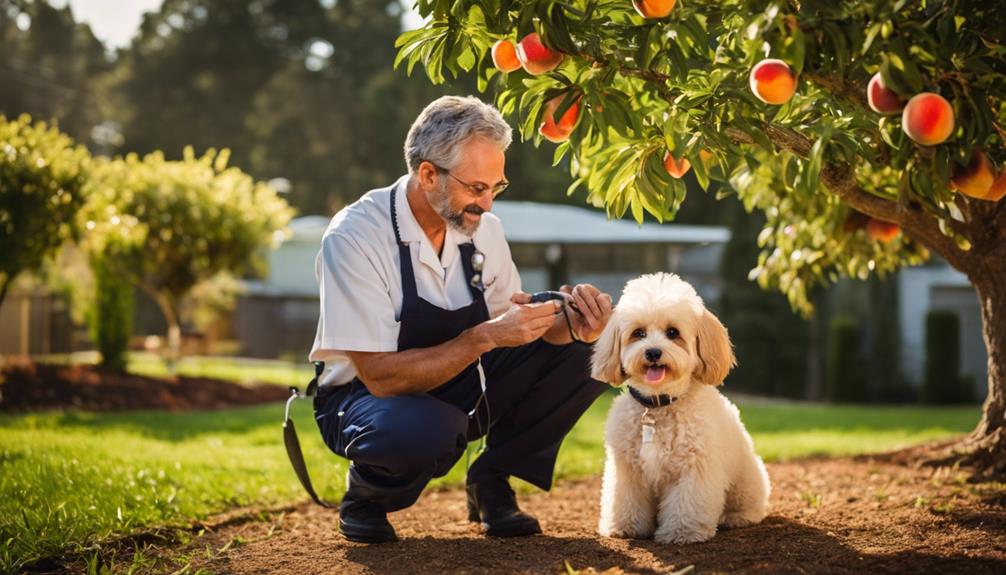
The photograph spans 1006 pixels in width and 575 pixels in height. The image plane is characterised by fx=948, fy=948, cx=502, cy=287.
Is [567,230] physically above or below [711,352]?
above

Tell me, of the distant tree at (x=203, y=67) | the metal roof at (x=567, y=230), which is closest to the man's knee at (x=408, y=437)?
the metal roof at (x=567, y=230)

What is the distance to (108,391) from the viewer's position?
986 centimetres

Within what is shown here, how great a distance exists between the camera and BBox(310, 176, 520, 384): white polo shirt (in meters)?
3.29

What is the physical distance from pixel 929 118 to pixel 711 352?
131 cm

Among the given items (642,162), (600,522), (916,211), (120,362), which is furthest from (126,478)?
(120,362)

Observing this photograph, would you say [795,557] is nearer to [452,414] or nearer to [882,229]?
[452,414]

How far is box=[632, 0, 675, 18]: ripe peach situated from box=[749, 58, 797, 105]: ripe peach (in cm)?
30

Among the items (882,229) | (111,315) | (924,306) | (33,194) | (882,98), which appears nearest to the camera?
(882,98)

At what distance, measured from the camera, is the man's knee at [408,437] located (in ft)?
10.5

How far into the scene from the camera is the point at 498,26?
9.29 ft

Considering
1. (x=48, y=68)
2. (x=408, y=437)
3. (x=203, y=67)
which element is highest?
(x=203, y=67)

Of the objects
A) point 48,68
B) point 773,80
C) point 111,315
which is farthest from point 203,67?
point 773,80

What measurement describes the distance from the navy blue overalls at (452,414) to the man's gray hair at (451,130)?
264mm

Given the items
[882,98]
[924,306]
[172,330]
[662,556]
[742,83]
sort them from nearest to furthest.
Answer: [882,98] < [742,83] < [662,556] < [172,330] < [924,306]
